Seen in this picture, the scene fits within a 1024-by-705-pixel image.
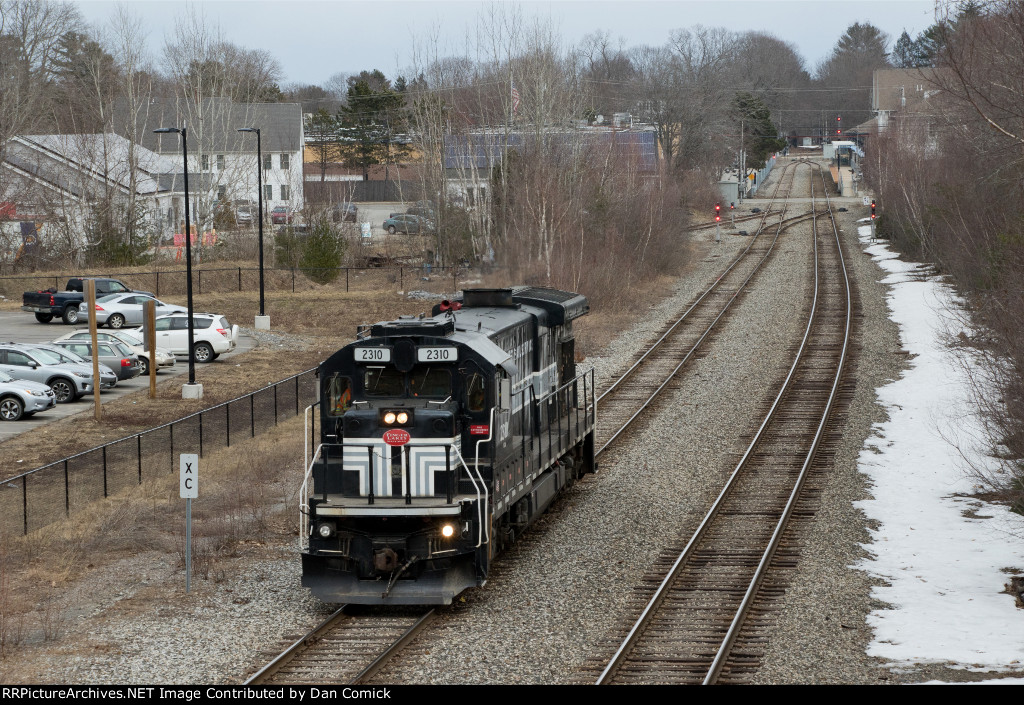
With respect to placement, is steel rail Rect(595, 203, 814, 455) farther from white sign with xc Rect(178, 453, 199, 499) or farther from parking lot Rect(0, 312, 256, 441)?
parking lot Rect(0, 312, 256, 441)

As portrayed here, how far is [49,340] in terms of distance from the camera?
41.7 m

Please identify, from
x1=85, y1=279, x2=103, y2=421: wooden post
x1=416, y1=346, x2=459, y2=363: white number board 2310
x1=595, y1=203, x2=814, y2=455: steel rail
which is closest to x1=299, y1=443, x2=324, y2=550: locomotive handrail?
x1=416, y1=346, x2=459, y2=363: white number board 2310

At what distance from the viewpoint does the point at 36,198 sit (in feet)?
211

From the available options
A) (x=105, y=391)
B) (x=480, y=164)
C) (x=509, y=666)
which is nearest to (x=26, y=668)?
(x=509, y=666)

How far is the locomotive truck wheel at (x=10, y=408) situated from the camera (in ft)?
92.1

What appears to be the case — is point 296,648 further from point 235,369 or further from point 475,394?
point 235,369

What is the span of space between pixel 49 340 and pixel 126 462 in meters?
21.2

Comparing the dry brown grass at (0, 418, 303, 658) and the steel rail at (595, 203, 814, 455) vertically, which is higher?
the steel rail at (595, 203, 814, 455)

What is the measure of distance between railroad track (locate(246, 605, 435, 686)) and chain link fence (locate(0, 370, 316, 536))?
24.0 ft

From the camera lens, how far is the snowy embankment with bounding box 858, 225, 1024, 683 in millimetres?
12438

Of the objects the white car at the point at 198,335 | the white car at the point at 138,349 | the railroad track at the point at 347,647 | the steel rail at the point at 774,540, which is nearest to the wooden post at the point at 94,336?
the white car at the point at 138,349

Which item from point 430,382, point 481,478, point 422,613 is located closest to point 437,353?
point 430,382

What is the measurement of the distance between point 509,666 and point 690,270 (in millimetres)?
47650

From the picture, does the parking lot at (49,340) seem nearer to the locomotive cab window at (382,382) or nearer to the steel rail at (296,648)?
the locomotive cab window at (382,382)
